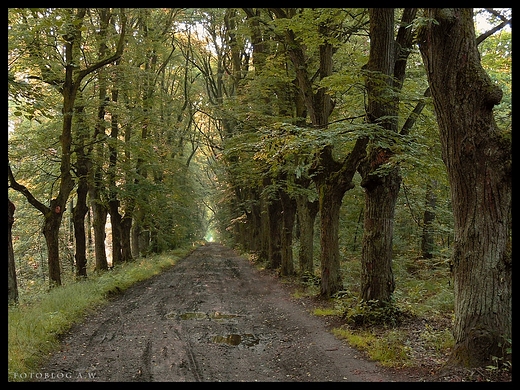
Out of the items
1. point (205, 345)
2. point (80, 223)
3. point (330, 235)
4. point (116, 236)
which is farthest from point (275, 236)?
point (205, 345)

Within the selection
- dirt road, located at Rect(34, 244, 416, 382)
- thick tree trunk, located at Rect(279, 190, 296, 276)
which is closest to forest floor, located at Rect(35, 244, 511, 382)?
dirt road, located at Rect(34, 244, 416, 382)

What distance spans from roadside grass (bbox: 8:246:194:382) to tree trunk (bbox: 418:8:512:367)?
629 centimetres

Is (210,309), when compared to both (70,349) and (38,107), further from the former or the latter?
(38,107)

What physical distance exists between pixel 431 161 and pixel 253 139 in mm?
6912

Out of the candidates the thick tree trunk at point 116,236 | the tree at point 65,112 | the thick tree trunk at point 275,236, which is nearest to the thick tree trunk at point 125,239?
the thick tree trunk at point 116,236

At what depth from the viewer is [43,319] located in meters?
8.30

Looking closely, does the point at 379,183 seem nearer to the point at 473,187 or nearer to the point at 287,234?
the point at 473,187

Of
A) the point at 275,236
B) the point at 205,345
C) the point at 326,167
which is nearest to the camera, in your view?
the point at 205,345

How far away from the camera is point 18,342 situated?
6.61 metres

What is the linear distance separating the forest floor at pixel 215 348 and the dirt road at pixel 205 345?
14 millimetres

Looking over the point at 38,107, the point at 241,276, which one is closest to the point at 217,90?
the point at 241,276

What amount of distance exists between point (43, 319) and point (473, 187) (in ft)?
26.5

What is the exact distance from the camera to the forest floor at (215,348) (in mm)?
6305

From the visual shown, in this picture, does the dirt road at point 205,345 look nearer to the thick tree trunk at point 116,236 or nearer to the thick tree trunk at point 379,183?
the thick tree trunk at point 379,183
